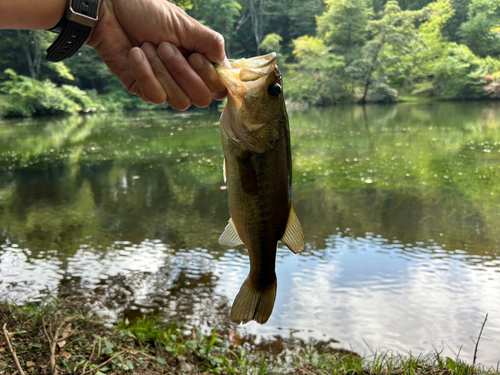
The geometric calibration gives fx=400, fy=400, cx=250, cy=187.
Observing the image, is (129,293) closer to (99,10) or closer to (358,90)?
(99,10)

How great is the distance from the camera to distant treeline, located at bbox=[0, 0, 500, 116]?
106ft

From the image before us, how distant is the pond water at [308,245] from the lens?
Answer: 4098 mm

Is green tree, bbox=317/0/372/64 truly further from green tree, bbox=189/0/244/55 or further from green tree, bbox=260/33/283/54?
green tree, bbox=189/0/244/55

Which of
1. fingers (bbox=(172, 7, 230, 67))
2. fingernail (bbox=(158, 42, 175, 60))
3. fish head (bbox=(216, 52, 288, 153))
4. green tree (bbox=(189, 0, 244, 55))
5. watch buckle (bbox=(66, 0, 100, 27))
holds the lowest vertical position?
fish head (bbox=(216, 52, 288, 153))

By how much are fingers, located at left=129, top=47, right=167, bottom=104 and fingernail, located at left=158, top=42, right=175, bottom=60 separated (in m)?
0.08

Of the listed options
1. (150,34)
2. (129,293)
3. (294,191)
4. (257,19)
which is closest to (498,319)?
(129,293)

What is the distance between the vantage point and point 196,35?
70.8 inches

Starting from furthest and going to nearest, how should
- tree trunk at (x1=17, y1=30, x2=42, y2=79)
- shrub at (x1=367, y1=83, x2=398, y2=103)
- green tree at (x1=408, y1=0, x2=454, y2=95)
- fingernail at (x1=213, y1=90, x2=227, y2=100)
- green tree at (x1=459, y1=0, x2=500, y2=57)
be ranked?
green tree at (x1=408, y1=0, x2=454, y2=95)
shrub at (x1=367, y1=83, x2=398, y2=103)
tree trunk at (x1=17, y1=30, x2=42, y2=79)
green tree at (x1=459, y1=0, x2=500, y2=57)
fingernail at (x1=213, y1=90, x2=227, y2=100)

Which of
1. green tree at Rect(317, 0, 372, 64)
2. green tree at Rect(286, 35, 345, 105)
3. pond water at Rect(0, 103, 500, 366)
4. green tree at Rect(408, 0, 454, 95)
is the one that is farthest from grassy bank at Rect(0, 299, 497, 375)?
green tree at Rect(408, 0, 454, 95)

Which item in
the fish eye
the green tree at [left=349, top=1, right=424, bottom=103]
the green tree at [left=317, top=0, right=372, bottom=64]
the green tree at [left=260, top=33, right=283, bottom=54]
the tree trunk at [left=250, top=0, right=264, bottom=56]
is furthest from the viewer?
the tree trunk at [left=250, top=0, right=264, bottom=56]

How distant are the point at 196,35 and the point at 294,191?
6.75 m

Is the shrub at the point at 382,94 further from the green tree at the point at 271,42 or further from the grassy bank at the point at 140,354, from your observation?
the grassy bank at the point at 140,354

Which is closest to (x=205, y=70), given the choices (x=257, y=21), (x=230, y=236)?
(x=230, y=236)

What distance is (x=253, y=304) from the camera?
173 centimetres
